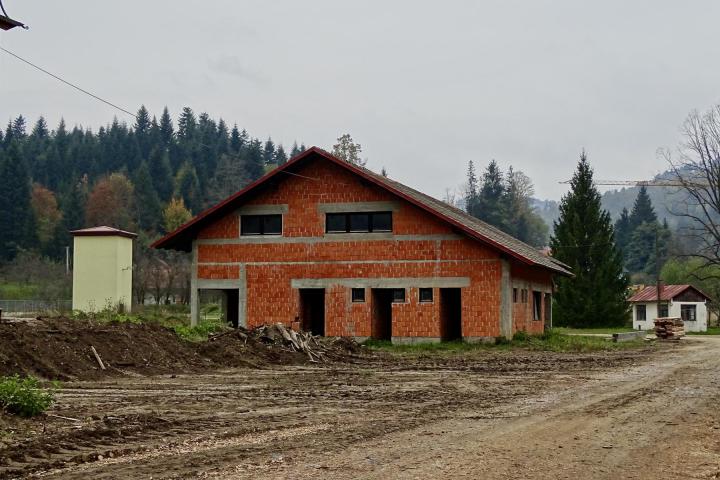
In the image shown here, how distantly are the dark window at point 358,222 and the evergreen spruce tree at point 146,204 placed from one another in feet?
269

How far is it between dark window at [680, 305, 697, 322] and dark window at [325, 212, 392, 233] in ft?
135

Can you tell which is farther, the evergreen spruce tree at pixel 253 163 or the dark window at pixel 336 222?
the evergreen spruce tree at pixel 253 163

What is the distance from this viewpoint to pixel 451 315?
3516 centimetres

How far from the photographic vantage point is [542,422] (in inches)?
477

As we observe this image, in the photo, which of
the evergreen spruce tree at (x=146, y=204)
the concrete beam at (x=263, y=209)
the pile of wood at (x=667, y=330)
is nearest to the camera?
the concrete beam at (x=263, y=209)

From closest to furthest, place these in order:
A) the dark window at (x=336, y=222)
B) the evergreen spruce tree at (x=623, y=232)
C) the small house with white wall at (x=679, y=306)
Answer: the dark window at (x=336, y=222) → the small house with white wall at (x=679, y=306) → the evergreen spruce tree at (x=623, y=232)

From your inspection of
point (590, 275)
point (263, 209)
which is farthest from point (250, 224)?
point (590, 275)

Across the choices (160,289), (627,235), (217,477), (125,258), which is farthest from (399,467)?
(627,235)

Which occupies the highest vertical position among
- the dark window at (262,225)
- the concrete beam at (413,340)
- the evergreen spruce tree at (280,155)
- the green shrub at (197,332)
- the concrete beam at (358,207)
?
the evergreen spruce tree at (280,155)

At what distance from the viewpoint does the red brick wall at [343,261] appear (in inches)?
1254

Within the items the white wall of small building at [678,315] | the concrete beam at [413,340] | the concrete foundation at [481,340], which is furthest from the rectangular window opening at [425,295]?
the white wall of small building at [678,315]

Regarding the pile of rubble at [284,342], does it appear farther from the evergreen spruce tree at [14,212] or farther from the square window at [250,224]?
the evergreen spruce tree at [14,212]

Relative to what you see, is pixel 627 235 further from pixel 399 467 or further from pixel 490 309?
pixel 399 467

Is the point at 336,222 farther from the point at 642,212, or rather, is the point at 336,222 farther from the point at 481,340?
the point at 642,212
